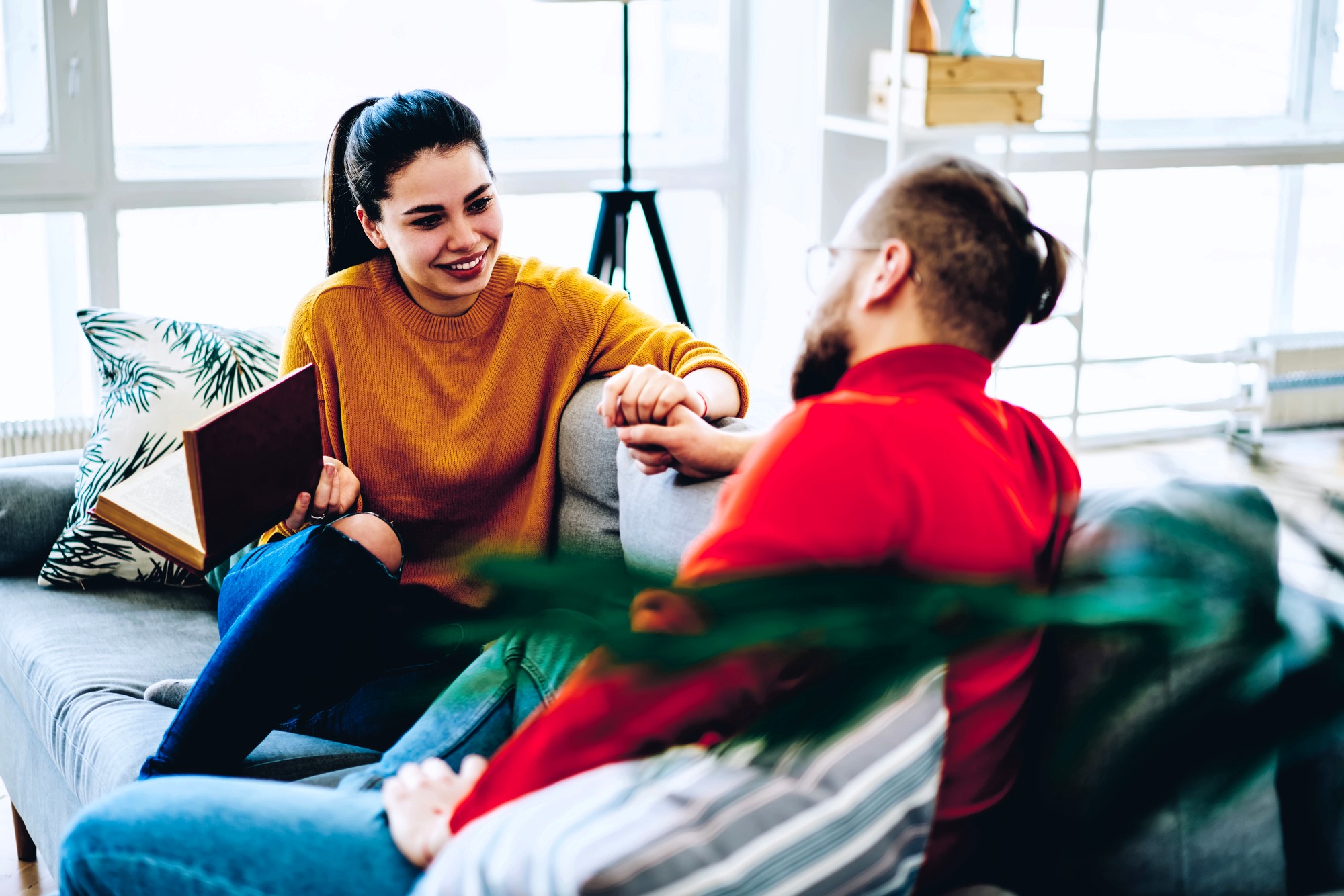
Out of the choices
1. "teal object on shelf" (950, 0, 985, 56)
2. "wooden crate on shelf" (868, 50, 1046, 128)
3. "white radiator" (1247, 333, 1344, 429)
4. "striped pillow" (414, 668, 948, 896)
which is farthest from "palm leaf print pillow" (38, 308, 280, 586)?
"white radiator" (1247, 333, 1344, 429)

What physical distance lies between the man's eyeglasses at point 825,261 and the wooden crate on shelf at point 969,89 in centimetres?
236

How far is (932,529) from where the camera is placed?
0.89 metres

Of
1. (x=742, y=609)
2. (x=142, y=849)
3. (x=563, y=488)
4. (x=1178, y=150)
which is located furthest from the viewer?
(x=1178, y=150)

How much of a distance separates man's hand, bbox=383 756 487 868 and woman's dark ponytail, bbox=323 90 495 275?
3.49 feet

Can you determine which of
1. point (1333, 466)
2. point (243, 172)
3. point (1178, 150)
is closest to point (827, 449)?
point (1333, 466)

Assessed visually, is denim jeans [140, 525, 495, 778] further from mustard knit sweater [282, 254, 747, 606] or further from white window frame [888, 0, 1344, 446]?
A: white window frame [888, 0, 1344, 446]

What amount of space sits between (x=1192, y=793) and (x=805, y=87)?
156 inches

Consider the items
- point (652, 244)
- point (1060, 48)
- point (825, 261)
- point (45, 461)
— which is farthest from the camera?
point (1060, 48)

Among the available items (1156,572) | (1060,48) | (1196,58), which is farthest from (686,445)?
(1196,58)

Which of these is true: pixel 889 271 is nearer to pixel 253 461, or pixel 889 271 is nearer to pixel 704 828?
pixel 704 828

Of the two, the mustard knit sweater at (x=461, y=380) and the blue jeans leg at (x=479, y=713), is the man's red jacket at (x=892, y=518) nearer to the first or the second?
the blue jeans leg at (x=479, y=713)

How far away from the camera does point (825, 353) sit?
1.18 meters

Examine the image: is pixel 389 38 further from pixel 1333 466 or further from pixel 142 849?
pixel 1333 466

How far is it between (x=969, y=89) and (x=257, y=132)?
6.48 ft
